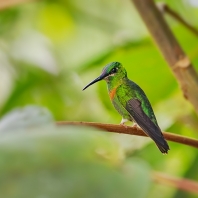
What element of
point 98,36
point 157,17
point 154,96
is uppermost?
point 157,17

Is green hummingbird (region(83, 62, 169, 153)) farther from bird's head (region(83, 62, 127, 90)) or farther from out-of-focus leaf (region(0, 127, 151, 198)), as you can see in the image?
out-of-focus leaf (region(0, 127, 151, 198))

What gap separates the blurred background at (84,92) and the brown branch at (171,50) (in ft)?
0.34

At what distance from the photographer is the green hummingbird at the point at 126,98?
463 mm

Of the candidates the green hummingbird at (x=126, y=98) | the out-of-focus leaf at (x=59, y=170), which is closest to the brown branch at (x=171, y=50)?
the green hummingbird at (x=126, y=98)

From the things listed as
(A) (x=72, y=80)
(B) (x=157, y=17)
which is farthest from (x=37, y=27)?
(B) (x=157, y=17)

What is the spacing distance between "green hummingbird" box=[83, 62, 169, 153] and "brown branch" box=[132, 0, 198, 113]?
0.10 m

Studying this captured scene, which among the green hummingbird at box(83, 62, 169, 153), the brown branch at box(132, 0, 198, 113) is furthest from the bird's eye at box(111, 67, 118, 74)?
the brown branch at box(132, 0, 198, 113)

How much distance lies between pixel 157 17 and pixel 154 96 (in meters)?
0.23

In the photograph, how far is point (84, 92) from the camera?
3.83ft

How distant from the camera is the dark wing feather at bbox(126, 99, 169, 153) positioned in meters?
0.41

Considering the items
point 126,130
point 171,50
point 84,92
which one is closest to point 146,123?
point 126,130

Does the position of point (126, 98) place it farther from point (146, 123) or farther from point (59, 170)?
point (59, 170)

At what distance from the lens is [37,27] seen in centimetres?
164

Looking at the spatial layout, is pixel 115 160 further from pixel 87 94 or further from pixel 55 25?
pixel 55 25
